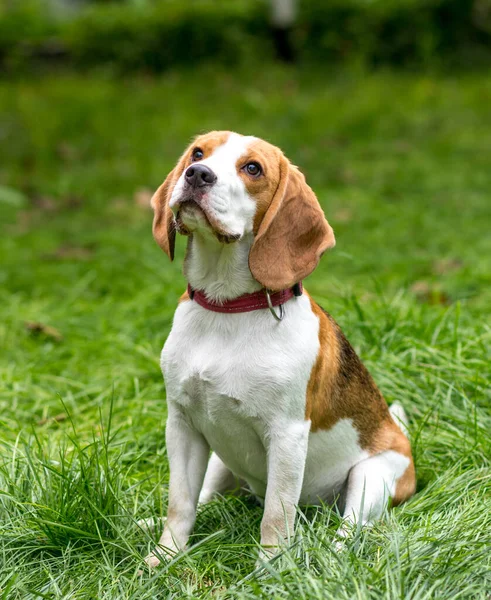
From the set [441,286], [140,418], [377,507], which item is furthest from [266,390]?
[441,286]

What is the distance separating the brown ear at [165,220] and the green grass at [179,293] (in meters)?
0.69

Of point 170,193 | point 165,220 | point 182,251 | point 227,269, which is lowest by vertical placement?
point 182,251

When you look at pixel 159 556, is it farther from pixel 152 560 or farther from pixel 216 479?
pixel 216 479

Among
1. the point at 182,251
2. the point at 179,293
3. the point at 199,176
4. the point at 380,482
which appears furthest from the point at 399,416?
the point at 182,251

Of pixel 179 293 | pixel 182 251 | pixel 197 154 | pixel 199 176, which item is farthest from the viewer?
pixel 182 251

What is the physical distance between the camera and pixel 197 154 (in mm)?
2852

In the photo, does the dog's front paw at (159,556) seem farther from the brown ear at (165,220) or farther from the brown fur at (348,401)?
the brown ear at (165,220)

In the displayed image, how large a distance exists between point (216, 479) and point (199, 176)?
1489 mm

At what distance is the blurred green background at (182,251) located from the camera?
9.05 ft

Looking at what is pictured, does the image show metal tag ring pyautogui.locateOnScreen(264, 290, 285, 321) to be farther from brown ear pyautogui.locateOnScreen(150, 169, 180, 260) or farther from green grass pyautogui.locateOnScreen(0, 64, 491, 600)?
green grass pyautogui.locateOnScreen(0, 64, 491, 600)

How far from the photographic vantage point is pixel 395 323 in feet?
14.4

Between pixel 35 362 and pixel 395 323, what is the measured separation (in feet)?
6.93

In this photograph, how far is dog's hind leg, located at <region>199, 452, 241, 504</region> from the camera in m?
3.44

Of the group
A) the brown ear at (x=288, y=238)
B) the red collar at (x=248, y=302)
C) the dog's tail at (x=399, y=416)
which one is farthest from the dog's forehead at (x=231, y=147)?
the dog's tail at (x=399, y=416)
